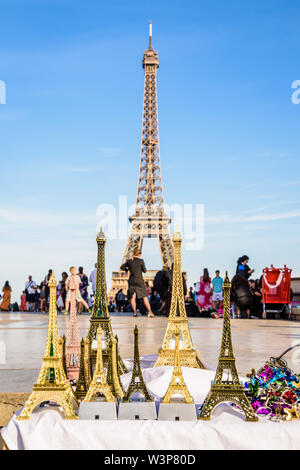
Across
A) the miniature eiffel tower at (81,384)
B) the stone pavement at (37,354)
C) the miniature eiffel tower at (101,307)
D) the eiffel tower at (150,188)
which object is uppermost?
the eiffel tower at (150,188)

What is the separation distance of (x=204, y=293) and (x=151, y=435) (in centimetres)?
1679

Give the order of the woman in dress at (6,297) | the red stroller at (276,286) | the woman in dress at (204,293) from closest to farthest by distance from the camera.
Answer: the red stroller at (276,286) < the woman in dress at (204,293) < the woman in dress at (6,297)

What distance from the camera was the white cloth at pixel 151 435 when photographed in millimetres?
2617

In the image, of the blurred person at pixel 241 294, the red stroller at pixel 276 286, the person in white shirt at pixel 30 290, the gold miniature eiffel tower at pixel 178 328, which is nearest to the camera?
the gold miniature eiffel tower at pixel 178 328

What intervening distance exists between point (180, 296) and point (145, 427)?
1.32 m

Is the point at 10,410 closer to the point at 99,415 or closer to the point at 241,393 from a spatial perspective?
the point at 99,415

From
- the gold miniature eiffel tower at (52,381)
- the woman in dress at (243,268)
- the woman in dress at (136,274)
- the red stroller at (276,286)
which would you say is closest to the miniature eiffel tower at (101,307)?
the gold miniature eiffel tower at (52,381)

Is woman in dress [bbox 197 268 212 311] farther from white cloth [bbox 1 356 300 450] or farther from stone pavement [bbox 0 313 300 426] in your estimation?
white cloth [bbox 1 356 300 450]

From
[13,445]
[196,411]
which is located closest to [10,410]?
[13,445]

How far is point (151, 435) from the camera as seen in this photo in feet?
8.65

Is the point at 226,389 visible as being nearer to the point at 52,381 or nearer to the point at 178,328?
the point at 52,381

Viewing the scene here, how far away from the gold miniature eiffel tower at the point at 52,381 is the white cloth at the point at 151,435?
10 centimetres

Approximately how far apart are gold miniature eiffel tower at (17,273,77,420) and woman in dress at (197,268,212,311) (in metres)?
16.3

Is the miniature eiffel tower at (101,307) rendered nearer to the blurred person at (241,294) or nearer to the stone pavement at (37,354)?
the stone pavement at (37,354)
